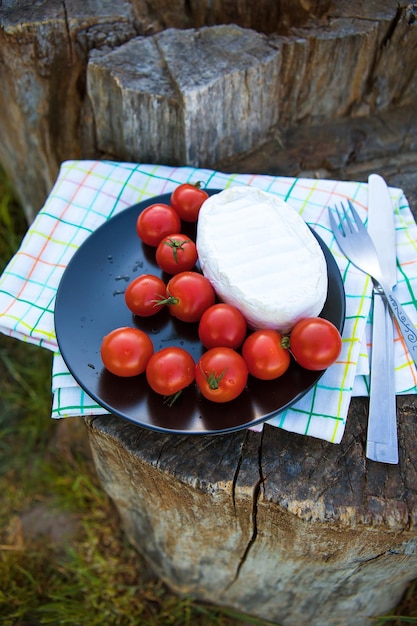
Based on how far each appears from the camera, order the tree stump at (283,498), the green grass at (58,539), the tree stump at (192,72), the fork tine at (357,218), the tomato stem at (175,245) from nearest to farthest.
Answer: the tree stump at (283,498) → the tomato stem at (175,245) → the fork tine at (357,218) → the tree stump at (192,72) → the green grass at (58,539)

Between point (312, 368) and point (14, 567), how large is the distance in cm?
167

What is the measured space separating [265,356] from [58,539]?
1.64m

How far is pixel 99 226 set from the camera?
1.93 m

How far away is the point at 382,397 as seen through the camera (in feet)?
5.36

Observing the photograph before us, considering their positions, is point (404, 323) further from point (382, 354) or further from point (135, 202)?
point (135, 202)

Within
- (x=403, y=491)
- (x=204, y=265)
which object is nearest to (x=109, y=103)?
(x=204, y=265)

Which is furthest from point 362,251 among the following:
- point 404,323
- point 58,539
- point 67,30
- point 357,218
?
point 58,539

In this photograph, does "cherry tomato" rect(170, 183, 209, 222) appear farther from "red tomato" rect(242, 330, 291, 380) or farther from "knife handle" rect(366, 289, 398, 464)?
"knife handle" rect(366, 289, 398, 464)

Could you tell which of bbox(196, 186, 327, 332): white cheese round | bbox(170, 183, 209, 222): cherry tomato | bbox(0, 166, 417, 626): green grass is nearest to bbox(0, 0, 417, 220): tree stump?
bbox(170, 183, 209, 222): cherry tomato

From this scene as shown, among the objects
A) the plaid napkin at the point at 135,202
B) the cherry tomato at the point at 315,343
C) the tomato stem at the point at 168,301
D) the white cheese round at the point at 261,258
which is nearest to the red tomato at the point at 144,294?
the tomato stem at the point at 168,301

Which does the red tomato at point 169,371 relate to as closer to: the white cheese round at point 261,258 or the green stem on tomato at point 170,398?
the green stem on tomato at point 170,398

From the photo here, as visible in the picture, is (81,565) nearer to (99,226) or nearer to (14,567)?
(14,567)

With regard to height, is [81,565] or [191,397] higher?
[191,397]

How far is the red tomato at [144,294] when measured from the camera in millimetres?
1634
